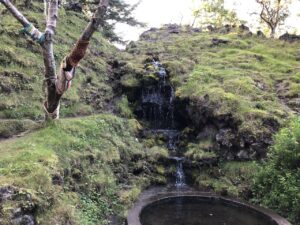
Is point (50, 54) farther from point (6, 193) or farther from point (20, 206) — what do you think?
point (20, 206)

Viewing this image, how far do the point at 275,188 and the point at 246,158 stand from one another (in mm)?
Answer: 2166

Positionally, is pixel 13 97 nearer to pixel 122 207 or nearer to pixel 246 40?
pixel 122 207

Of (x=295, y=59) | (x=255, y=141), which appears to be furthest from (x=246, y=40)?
(x=255, y=141)

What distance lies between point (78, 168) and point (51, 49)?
11.7ft

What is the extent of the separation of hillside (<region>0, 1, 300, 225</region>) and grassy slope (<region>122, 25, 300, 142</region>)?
74 millimetres

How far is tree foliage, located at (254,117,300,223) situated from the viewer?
37.9ft

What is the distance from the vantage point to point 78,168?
10516 mm

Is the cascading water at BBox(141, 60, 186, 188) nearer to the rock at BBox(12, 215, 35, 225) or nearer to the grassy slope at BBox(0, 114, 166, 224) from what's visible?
the grassy slope at BBox(0, 114, 166, 224)

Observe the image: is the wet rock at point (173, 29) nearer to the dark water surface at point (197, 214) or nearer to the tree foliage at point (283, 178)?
the tree foliage at point (283, 178)

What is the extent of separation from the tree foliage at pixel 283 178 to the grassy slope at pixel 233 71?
6.28ft

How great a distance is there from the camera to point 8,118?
40.0 feet

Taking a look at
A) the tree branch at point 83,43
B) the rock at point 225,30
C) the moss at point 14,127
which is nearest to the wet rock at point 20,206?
the tree branch at point 83,43

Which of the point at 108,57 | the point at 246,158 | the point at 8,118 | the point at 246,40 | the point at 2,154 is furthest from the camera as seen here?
the point at 246,40

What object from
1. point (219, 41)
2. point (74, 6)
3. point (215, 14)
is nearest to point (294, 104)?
point (219, 41)
